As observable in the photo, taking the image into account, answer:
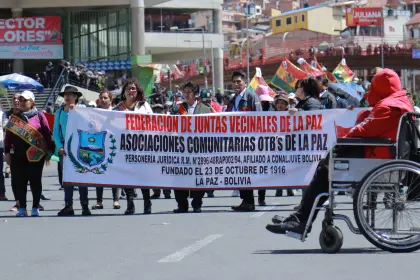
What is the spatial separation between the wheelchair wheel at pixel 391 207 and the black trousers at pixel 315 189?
0.43 meters

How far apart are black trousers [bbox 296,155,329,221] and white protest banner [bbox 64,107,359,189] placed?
5.39 m

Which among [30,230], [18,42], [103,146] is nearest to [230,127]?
[103,146]

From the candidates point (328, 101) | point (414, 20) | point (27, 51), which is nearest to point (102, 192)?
point (328, 101)

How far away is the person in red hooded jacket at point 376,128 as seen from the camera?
9906 millimetres

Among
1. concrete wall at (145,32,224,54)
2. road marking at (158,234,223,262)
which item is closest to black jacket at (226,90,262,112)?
road marking at (158,234,223,262)

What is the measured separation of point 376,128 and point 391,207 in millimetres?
695

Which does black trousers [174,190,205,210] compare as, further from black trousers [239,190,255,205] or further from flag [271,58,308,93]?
flag [271,58,308,93]

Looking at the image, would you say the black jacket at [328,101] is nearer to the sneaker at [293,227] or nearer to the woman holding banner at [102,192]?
the woman holding banner at [102,192]

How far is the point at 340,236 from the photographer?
9.71 m

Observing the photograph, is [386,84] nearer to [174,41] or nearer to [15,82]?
[15,82]

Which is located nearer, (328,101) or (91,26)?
(328,101)

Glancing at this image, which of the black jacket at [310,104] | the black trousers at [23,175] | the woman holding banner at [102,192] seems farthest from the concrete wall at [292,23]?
the black trousers at [23,175]

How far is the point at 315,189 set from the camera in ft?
32.8

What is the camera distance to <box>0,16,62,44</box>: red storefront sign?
6819cm
